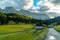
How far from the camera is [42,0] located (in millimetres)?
4332

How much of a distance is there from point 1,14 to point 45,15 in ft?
4.35

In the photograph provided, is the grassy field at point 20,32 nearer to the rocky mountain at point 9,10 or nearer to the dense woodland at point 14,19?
the dense woodland at point 14,19

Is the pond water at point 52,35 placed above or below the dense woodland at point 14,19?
below

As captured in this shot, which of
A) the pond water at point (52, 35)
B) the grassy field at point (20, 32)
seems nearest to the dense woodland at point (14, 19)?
the grassy field at point (20, 32)

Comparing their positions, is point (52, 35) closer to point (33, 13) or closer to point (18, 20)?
point (33, 13)

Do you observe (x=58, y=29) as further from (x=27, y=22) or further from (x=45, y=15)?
(x=27, y=22)

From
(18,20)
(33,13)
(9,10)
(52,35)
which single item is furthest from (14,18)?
(52,35)

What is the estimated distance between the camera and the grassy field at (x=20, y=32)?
3949 mm

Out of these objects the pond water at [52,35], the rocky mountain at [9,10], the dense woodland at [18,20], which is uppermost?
the rocky mountain at [9,10]

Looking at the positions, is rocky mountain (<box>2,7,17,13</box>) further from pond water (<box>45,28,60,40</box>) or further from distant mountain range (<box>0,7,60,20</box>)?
pond water (<box>45,28,60,40</box>)

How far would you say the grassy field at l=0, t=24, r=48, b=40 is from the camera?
3.95 metres

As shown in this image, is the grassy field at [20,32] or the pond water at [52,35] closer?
the grassy field at [20,32]

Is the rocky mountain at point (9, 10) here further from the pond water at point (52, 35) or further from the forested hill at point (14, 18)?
the pond water at point (52, 35)

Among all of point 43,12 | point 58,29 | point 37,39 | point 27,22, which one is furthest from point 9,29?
point 58,29
